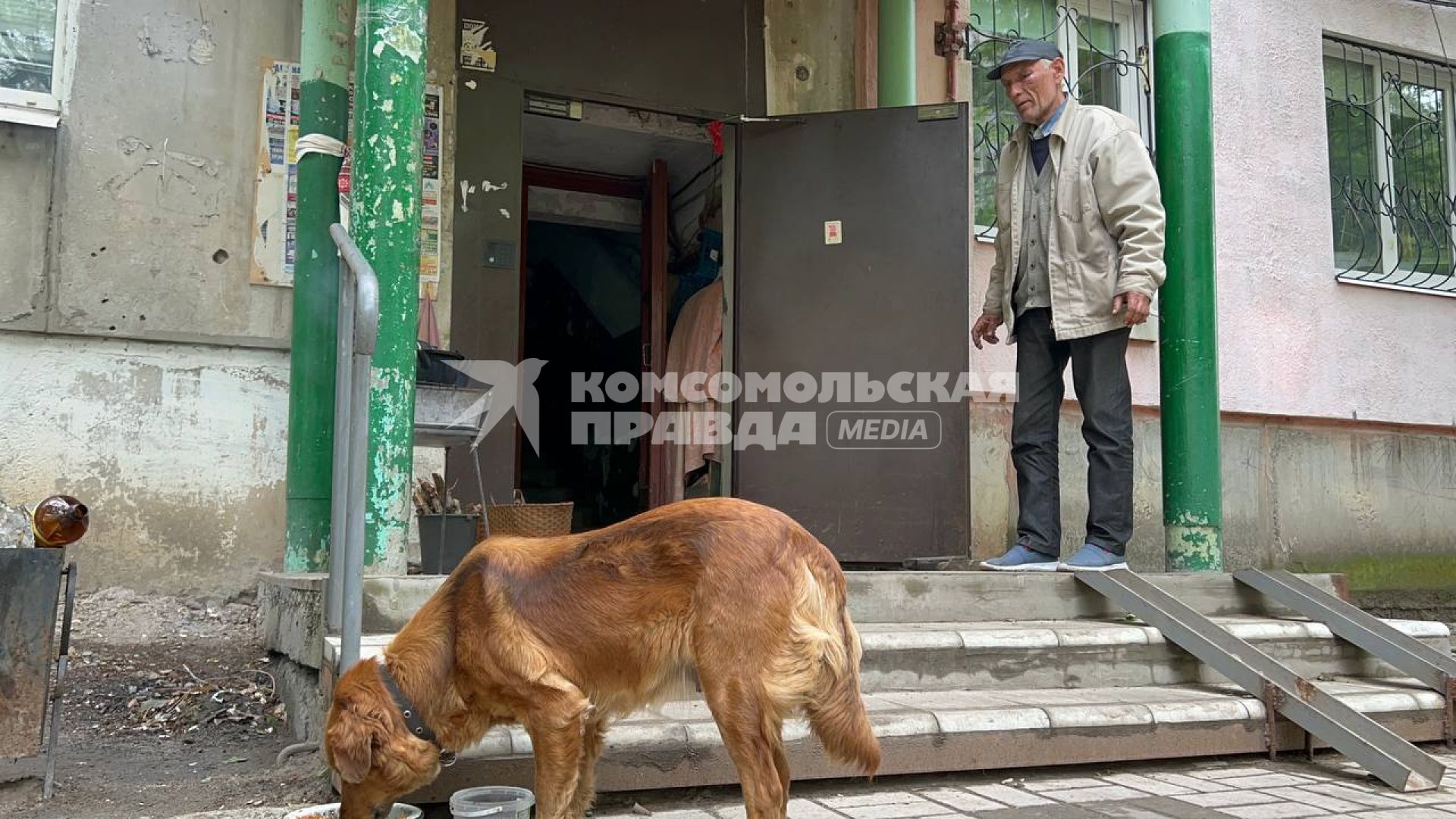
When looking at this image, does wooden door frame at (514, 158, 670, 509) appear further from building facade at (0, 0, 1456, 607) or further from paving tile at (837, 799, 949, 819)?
paving tile at (837, 799, 949, 819)

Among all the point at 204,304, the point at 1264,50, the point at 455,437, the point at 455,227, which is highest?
the point at 1264,50

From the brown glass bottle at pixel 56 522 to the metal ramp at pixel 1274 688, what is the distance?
11.9 ft

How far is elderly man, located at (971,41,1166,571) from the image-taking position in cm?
461

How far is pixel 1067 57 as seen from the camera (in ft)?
23.3

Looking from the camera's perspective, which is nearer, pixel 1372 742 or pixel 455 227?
pixel 1372 742

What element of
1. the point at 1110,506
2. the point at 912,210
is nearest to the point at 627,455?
the point at 912,210

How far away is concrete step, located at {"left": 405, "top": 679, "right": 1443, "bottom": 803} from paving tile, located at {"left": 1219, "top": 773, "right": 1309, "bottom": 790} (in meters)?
0.15

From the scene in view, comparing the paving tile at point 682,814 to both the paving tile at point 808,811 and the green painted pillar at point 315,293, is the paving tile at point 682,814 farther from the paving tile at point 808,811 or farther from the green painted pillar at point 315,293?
the green painted pillar at point 315,293

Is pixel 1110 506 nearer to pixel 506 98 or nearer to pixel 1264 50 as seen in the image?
pixel 506 98

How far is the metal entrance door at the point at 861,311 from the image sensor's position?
587 cm

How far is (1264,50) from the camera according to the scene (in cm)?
756

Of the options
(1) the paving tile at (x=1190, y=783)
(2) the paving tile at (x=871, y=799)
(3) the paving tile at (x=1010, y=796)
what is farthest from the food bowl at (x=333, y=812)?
(1) the paving tile at (x=1190, y=783)

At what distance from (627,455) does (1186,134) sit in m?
4.79

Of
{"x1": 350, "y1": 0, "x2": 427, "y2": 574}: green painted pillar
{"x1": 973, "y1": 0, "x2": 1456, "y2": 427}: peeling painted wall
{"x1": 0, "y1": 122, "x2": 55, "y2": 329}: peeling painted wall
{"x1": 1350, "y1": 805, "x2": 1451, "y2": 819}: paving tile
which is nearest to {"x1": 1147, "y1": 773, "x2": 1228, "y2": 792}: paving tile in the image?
{"x1": 1350, "y1": 805, "x2": 1451, "y2": 819}: paving tile
